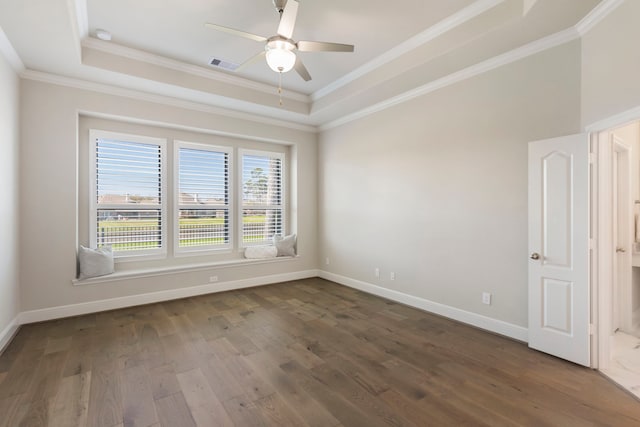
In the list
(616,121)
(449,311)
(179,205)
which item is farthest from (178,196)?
(616,121)

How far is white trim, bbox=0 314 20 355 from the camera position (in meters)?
3.05

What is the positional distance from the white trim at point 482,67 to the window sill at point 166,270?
3236 millimetres

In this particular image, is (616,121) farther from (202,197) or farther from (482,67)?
(202,197)

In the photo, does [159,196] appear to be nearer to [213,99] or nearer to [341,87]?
[213,99]

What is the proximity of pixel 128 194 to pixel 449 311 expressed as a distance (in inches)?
194

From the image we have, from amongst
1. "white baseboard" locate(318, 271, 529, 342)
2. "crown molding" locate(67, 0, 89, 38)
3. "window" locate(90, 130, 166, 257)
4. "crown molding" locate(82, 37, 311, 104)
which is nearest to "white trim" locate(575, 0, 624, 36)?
"white baseboard" locate(318, 271, 529, 342)

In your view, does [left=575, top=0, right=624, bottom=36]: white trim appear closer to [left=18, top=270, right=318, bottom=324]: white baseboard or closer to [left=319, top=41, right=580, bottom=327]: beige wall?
[left=319, top=41, right=580, bottom=327]: beige wall

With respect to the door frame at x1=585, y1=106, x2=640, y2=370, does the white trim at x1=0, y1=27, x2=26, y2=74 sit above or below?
above

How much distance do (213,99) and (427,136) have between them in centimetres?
325

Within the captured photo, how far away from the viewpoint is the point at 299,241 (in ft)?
20.0

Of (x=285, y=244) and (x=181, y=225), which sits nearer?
(x=181, y=225)

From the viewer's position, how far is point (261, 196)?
5.96 m

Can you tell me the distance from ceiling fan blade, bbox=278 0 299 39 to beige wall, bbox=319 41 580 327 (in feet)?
7.57

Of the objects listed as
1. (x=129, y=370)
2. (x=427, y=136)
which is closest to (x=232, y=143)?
A: (x=427, y=136)
